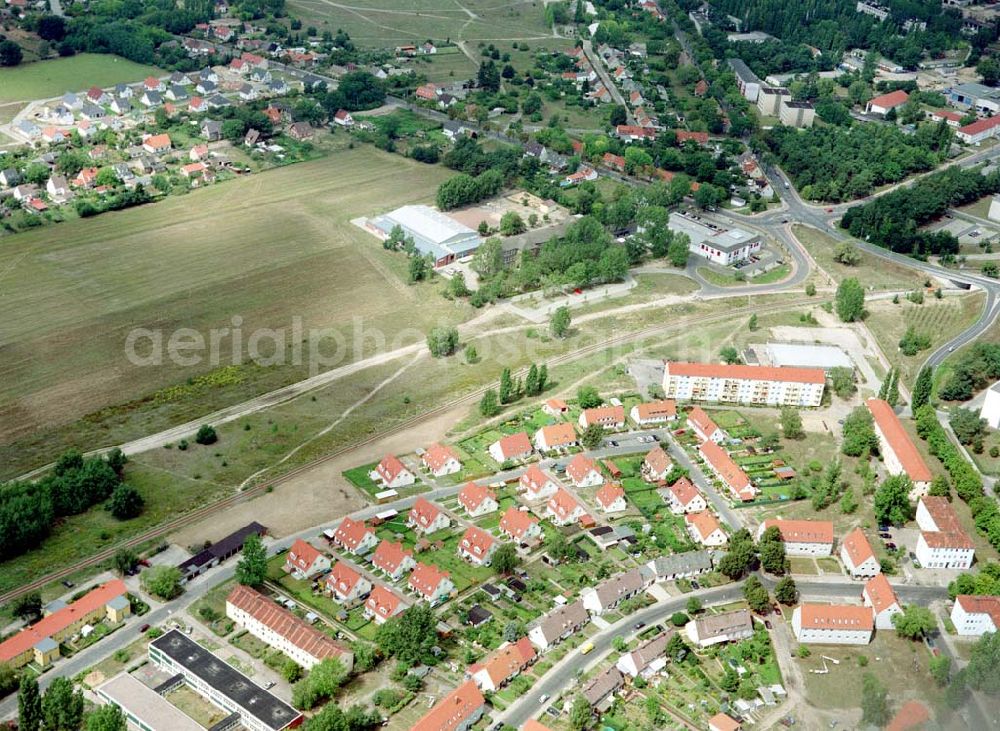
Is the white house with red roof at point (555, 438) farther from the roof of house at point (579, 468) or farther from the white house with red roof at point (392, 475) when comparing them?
the white house with red roof at point (392, 475)

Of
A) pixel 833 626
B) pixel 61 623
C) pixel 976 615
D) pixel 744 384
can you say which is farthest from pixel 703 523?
pixel 61 623

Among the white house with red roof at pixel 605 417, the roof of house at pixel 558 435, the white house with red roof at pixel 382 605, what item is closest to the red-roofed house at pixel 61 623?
the white house with red roof at pixel 382 605

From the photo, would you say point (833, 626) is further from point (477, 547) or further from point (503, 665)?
point (477, 547)

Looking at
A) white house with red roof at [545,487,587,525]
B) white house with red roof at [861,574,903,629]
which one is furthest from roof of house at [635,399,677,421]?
white house with red roof at [861,574,903,629]

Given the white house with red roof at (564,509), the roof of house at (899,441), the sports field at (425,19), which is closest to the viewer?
the white house with red roof at (564,509)

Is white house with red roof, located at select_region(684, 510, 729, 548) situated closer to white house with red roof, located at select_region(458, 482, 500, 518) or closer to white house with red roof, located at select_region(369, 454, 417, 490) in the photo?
white house with red roof, located at select_region(458, 482, 500, 518)

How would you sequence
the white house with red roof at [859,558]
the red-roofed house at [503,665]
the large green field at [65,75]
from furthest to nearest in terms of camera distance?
the large green field at [65,75], the white house with red roof at [859,558], the red-roofed house at [503,665]

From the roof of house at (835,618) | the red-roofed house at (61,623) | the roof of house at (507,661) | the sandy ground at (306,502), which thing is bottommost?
the sandy ground at (306,502)
